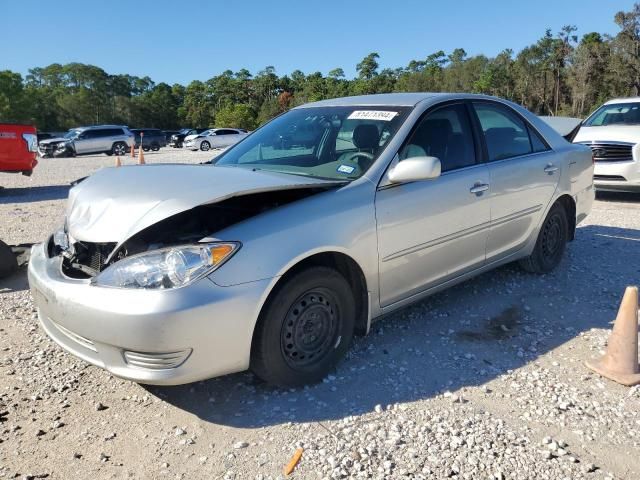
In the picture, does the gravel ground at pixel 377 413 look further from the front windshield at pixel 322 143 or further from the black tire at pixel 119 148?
the black tire at pixel 119 148

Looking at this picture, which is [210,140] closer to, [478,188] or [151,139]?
[151,139]

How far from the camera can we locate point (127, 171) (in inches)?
138

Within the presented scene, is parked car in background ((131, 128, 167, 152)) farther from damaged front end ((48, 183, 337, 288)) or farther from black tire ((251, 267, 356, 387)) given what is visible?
black tire ((251, 267, 356, 387))

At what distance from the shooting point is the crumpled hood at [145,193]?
8.96 ft

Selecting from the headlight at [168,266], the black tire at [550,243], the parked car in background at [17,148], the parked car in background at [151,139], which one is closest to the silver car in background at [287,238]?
the headlight at [168,266]

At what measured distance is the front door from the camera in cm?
336

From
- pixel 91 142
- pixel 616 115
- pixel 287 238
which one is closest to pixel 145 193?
pixel 287 238

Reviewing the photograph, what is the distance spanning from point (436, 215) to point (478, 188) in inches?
22.0

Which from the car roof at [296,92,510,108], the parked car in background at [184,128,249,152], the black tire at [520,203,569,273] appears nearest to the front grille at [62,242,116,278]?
the car roof at [296,92,510,108]

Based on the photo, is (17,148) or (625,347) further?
(17,148)

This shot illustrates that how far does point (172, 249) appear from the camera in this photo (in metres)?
2.63

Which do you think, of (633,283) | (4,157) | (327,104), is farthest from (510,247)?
(4,157)

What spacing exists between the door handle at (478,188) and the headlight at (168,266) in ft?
6.63

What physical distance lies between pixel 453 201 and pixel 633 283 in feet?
7.83
